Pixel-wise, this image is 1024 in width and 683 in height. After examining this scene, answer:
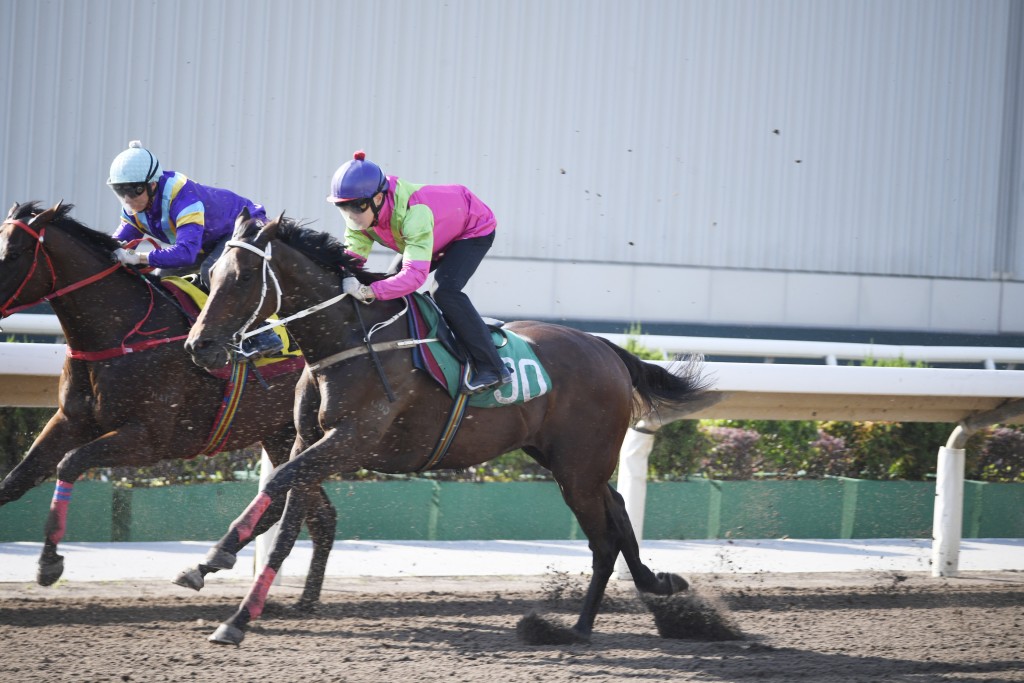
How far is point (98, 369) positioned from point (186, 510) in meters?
1.41

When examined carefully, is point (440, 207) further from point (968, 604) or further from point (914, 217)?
point (914, 217)

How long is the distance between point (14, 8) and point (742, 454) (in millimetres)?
6705

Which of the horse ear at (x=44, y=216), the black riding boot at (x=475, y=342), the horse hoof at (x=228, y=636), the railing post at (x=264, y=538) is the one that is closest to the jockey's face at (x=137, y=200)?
the horse ear at (x=44, y=216)

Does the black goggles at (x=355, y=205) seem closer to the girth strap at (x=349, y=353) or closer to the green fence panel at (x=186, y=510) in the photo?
the girth strap at (x=349, y=353)

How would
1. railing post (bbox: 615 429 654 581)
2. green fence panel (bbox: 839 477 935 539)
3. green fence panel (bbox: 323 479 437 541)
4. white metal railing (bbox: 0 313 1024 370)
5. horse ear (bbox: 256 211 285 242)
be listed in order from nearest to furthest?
horse ear (bbox: 256 211 285 242) → railing post (bbox: 615 429 654 581) → green fence panel (bbox: 323 479 437 541) → green fence panel (bbox: 839 477 935 539) → white metal railing (bbox: 0 313 1024 370)

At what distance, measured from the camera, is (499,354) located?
187 inches

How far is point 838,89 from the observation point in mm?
11664

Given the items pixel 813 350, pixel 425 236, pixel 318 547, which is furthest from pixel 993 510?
pixel 425 236

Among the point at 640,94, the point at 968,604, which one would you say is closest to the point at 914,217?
the point at 640,94

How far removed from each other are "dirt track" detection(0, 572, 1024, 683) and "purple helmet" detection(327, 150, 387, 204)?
67.2 inches

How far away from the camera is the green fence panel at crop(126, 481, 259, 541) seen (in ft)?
19.2

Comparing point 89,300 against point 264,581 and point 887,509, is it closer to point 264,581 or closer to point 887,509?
point 264,581

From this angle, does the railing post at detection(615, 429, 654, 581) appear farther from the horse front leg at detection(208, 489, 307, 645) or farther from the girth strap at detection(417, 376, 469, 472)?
the horse front leg at detection(208, 489, 307, 645)

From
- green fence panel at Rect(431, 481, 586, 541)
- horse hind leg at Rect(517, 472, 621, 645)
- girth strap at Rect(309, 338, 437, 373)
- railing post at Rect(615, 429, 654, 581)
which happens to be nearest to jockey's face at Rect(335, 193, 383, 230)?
girth strap at Rect(309, 338, 437, 373)
